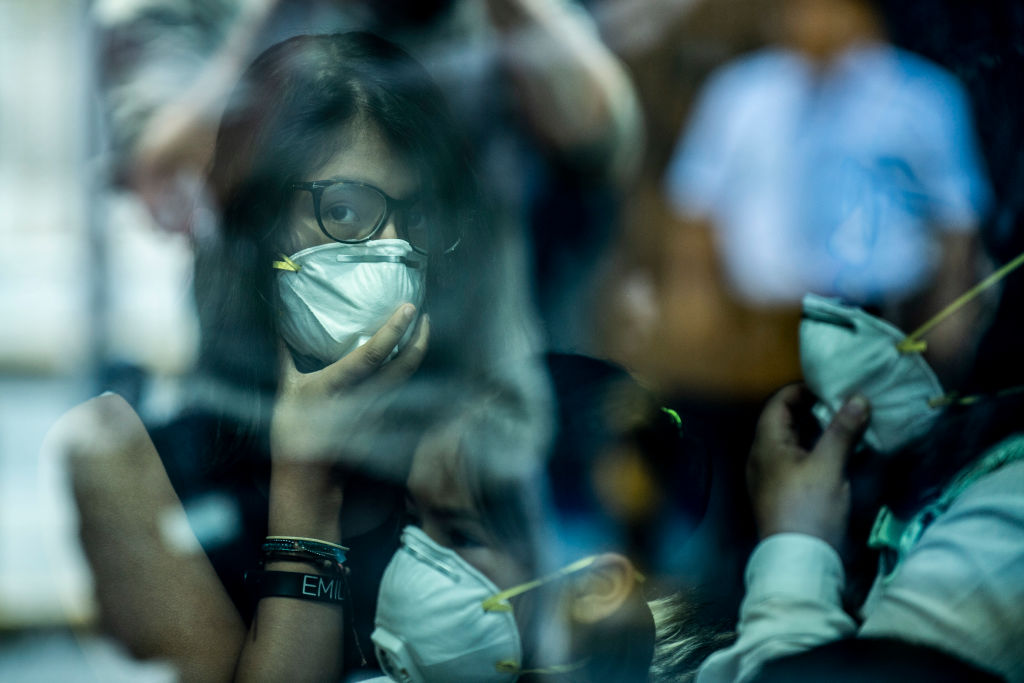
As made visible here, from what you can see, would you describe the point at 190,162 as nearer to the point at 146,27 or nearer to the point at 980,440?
the point at 146,27

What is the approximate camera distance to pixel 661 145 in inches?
70.9

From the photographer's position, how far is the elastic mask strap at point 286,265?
5.67 ft

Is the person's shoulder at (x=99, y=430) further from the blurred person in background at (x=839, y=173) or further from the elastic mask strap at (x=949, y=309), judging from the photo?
the elastic mask strap at (x=949, y=309)

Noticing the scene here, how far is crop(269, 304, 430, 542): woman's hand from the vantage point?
1760mm

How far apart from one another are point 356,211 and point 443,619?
73 centimetres

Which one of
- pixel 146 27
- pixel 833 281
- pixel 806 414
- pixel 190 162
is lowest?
pixel 806 414

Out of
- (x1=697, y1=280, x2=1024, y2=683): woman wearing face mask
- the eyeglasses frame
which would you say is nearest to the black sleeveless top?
the eyeglasses frame

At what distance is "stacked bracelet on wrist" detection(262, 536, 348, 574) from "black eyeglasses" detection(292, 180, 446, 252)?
Result: 54 centimetres

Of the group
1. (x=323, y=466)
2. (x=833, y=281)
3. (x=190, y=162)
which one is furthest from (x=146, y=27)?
(x=833, y=281)

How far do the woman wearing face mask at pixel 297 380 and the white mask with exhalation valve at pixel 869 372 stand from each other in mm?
537

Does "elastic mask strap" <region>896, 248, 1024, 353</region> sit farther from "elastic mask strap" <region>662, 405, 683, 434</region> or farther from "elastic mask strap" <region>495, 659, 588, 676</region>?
"elastic mask strap" <region>495, 659, 588, 676</region>

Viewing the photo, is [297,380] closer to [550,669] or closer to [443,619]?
[443,619]

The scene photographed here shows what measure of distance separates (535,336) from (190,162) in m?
0.69

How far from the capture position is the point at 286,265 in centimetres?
173
